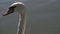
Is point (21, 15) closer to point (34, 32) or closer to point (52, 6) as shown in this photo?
point (34, 32)

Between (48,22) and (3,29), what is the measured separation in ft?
2.46

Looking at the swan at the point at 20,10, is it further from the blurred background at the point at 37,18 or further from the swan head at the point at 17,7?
the blurred background at the point at 37,18

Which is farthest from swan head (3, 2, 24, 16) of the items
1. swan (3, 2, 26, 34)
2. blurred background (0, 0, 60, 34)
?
blurred background (0, 0, 60, 34)

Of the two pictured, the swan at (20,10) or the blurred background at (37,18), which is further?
the blurred background at (37,18)

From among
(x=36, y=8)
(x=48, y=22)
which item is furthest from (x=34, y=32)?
(x=36, y=8)

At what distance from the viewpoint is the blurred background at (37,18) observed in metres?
2.85

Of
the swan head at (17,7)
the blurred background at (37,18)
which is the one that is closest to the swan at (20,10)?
the swan head at (17,7)

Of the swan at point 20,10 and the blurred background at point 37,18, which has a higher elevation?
the swan at point 20,10

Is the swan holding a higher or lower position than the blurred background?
higher

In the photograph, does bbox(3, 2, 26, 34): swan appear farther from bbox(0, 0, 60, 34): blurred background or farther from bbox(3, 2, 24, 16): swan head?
bbox(0, 0, 60, 34): blurred background

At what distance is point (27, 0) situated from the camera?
10.2 feet

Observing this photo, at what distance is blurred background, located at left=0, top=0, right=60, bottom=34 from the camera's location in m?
2.85

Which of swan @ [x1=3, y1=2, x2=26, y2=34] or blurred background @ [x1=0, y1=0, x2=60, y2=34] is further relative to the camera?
blurred background @ [x1=0, y1=0, x2=60, y2=34]

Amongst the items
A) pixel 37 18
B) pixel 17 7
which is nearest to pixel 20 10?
pixel 17 7
